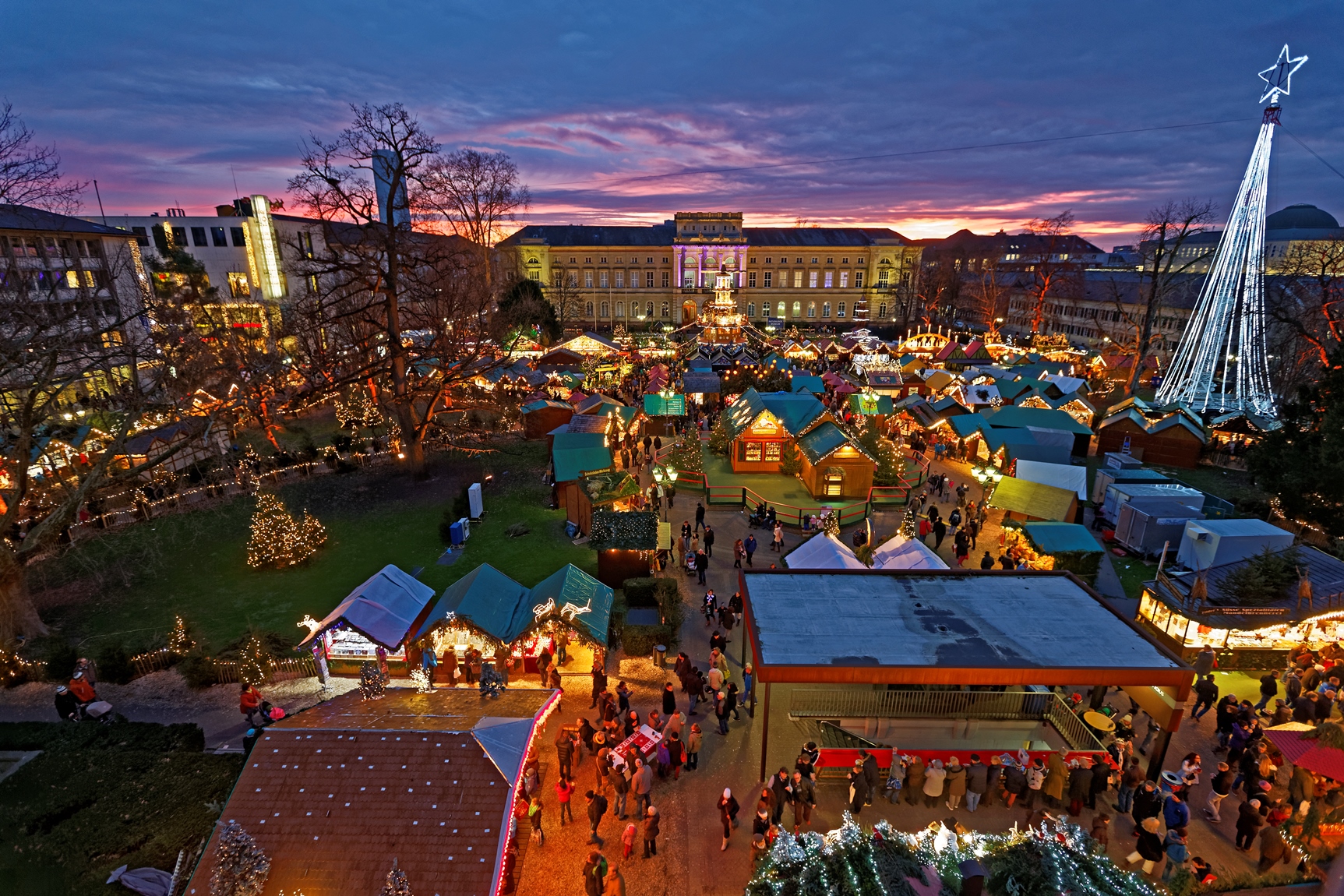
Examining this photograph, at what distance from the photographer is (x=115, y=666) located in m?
11.4

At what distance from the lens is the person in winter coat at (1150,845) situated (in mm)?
7426

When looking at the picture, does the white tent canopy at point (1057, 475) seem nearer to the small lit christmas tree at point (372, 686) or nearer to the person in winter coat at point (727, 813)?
the person in winter coat at point (727, 813)

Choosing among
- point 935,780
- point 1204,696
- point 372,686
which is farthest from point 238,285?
point 1204,696

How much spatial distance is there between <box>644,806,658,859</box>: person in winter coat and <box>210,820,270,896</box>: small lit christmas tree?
4375 mm

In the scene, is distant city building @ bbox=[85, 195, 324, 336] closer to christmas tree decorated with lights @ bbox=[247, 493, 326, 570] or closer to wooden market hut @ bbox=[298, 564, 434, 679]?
christmas tree decorated with lights @ bbox=[247, 493, 326, 570]

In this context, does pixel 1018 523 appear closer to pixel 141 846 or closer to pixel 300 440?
pixel 141 846

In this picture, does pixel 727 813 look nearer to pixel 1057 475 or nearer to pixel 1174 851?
pixel 1174 851

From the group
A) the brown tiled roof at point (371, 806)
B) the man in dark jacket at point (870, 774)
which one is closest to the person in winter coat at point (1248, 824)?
the man in dark jacket at point (870, 774)

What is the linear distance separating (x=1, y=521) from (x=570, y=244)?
74.1 m

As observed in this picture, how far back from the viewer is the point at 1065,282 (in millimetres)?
60312

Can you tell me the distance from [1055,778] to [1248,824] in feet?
7.51

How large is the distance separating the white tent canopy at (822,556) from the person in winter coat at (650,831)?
254 inches

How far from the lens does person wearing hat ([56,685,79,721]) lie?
10.1 metres

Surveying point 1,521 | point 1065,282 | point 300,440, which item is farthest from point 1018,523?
point 1065,282
